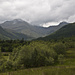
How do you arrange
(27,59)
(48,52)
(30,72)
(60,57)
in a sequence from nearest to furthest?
(30,72) < (27,59) < (48,52) < (60,57)

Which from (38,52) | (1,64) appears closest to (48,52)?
(38,52)

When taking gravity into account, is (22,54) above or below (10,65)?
above

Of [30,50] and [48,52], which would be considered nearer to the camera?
[30,50]

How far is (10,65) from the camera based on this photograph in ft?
216

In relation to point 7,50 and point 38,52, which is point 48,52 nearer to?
point 38,52

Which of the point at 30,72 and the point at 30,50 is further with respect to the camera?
the point at 30,50

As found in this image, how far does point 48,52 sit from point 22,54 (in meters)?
21.6

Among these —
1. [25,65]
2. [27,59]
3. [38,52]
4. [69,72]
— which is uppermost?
[69,72]

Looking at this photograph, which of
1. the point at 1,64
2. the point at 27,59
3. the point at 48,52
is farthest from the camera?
the point at 48,52

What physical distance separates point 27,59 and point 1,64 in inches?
687

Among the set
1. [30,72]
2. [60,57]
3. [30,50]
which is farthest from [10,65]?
[30,72]

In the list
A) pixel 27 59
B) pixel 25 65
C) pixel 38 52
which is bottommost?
pixel 25 65

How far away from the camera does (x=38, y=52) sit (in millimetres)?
68625

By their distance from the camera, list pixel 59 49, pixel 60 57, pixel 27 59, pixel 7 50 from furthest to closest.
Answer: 1. pixel 7 50
2. pixel 59 49
3. pixel 60 57
4. pixel 27 59
